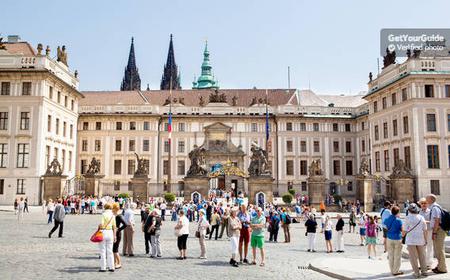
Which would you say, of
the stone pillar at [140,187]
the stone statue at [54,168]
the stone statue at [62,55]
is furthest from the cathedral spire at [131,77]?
the stone pillar at [140,187]

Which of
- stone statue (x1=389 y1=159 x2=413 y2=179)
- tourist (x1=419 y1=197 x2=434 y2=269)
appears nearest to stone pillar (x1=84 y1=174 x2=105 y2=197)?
stone statue (x1=389 y1=159 x2=413 y2=179)

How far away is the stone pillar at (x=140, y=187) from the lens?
35.8 meters

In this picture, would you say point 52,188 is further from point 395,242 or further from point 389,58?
point 389,58

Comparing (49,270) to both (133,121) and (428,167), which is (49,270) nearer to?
(428,167)

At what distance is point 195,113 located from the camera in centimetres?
6138

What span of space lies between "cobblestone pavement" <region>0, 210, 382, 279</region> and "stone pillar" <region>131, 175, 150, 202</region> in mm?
17779

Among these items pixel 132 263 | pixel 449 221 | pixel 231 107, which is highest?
pixel 231 107

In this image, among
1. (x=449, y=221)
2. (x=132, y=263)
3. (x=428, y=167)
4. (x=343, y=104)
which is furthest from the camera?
(x=343, y=104)

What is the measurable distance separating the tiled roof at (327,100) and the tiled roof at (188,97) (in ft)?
6.16

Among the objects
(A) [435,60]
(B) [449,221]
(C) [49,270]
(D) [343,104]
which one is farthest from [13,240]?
(D) [343,104]

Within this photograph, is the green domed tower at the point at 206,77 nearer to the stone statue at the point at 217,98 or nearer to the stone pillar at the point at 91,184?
the stone statue at the point at 217,98

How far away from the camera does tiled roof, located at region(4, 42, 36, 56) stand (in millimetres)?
44572

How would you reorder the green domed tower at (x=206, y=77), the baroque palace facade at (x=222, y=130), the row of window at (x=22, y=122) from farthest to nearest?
the green domed tower at (x=206, y=77) → the row of window at (x=22, y=122) → the baroque palace facade at (x=222, y=130)

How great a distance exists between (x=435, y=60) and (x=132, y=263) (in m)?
36.9
